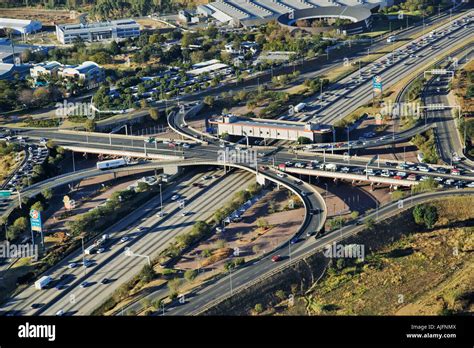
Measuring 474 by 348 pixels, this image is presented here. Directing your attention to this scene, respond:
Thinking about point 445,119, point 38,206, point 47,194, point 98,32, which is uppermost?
point 98,32

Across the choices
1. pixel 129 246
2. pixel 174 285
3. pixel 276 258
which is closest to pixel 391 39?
pixel 129 246

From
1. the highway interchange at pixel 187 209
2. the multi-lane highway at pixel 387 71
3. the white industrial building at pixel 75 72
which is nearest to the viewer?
the highway interchange at pixel 187 209

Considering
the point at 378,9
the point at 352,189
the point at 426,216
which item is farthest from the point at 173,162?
the point at 378,9

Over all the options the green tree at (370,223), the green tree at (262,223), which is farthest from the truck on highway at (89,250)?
the green tree at (370,223)

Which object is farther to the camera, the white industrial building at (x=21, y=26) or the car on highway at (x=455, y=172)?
the white industrial building at (x=21, y=26)

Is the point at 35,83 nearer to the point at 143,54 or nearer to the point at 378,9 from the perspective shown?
the point at 143,54

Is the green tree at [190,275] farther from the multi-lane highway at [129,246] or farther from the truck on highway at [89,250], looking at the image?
the truck on highway at [89,250]

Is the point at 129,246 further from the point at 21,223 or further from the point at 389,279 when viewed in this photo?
the point at 389,279
